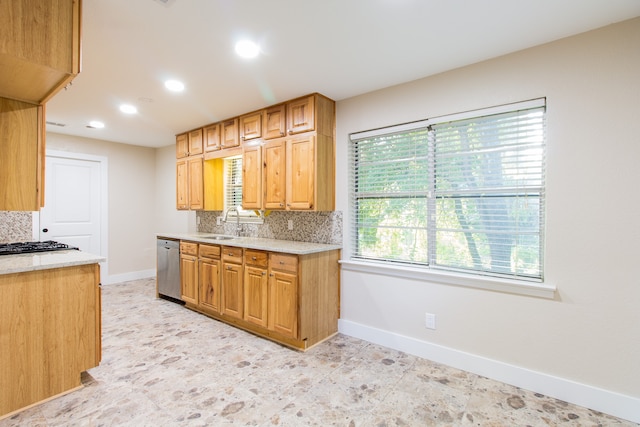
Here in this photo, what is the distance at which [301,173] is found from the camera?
316cm

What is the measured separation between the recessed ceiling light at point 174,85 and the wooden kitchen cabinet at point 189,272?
5.92ft

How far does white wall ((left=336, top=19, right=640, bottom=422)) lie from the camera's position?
1920 millimetres

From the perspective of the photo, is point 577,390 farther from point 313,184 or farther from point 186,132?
point 186,132

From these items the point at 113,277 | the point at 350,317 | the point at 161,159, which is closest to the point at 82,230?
the point at 113,277

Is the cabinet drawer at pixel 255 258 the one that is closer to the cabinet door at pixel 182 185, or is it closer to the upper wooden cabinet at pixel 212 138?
the upper wooden cabinet at pixel 212 138

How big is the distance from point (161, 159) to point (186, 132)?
62.4 inches

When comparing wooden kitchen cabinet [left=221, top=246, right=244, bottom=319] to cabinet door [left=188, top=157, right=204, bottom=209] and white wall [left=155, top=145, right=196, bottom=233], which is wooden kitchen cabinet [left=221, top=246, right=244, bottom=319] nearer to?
cabinet door [left=188, top=157, right=204, bottom=209]

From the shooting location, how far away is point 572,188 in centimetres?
209

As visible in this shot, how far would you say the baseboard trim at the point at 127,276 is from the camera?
17.3 feet

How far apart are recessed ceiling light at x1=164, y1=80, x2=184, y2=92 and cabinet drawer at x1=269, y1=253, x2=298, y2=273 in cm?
181

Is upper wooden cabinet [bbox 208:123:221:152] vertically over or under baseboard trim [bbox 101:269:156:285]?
over

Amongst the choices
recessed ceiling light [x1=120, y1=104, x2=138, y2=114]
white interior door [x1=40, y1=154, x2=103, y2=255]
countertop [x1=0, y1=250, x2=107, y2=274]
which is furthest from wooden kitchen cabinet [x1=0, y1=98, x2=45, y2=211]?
white interior door [x1=40, y1=154, x2=103, y2=255]

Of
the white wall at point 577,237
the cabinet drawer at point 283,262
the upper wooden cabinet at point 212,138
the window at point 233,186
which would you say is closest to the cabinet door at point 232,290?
the cabinet drawer at point 283,262

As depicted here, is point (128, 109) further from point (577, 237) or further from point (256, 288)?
point (577, 237)
